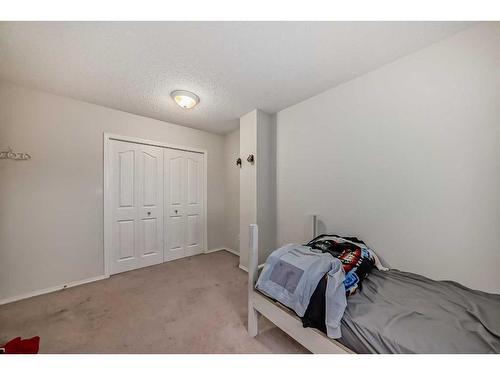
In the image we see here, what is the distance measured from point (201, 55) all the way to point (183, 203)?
232cm

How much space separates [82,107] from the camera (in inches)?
93.2

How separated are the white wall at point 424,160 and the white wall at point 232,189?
168 cm

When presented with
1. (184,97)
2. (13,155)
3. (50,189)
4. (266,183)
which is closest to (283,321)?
(266,183)

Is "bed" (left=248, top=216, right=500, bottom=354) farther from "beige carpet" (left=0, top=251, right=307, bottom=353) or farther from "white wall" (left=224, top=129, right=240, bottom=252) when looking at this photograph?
"white wall" (left=224, top=129, right=240, bottom=252)

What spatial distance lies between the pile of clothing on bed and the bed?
7 cm

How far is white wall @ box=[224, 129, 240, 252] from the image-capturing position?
3504mm

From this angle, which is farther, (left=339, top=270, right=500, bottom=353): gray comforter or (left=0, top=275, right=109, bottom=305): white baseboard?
(left=0, top=275, right=109, bottom=305): white baseboard

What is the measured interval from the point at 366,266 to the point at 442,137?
3.77 feet

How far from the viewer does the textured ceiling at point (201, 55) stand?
52.2 inches

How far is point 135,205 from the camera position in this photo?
277 centimetres

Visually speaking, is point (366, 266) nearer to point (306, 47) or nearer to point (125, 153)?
point (306, 47)

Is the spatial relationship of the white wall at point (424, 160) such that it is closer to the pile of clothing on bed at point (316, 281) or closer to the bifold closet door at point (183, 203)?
the pile of clothing on bed at point (316, 281)

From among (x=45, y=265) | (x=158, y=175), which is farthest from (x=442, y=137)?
(x=45, y=265)

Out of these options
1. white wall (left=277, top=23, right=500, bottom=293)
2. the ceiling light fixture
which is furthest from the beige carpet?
the ceiling light fixture
